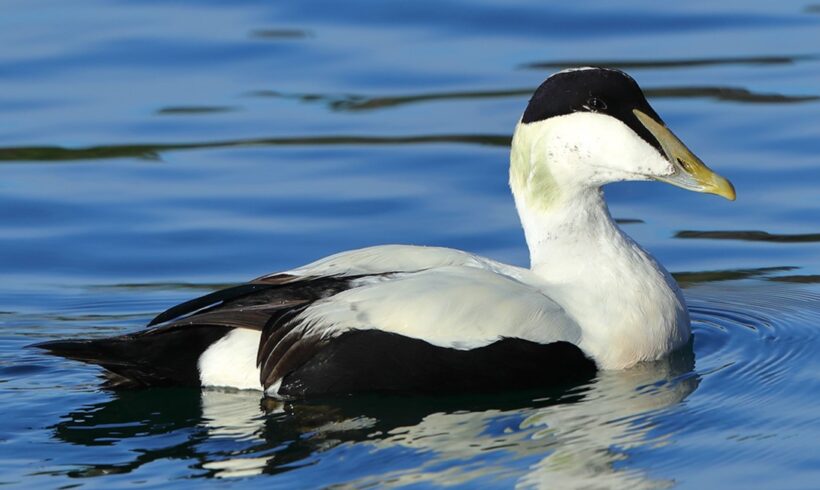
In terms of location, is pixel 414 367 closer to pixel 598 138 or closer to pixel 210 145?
pixel 598 138

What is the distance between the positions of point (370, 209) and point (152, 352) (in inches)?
115

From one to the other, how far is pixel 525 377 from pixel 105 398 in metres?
1.47

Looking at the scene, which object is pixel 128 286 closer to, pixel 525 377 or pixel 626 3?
pixel 525 377

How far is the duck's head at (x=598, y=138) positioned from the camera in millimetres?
6383

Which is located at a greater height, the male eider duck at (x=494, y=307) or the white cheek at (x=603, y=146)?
the white cheek at (x=603, y=146)

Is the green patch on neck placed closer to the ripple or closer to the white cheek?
the white cheek

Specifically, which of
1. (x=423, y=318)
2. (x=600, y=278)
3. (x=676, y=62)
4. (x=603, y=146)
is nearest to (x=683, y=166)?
(x=603, y=146)

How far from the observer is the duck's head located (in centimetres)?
638

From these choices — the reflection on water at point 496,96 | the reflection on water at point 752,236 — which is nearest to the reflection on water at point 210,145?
the reflection on water at point 496,96

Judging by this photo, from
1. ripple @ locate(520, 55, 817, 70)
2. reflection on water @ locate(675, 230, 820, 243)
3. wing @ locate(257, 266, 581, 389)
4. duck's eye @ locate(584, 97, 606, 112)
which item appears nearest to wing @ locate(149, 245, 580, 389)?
wing @ locate(257, 266, 581, 389)

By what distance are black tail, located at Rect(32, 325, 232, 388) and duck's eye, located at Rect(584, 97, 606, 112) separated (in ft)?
4.89

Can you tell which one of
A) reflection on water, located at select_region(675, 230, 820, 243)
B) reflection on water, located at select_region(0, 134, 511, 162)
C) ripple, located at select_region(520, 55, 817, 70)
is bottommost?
reflection on water, located at select_region(675, 230, 820, 243)

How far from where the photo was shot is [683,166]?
21.2 feet

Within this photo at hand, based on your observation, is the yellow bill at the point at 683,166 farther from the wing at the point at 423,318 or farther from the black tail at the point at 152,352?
the black tail at the point at 152,352
